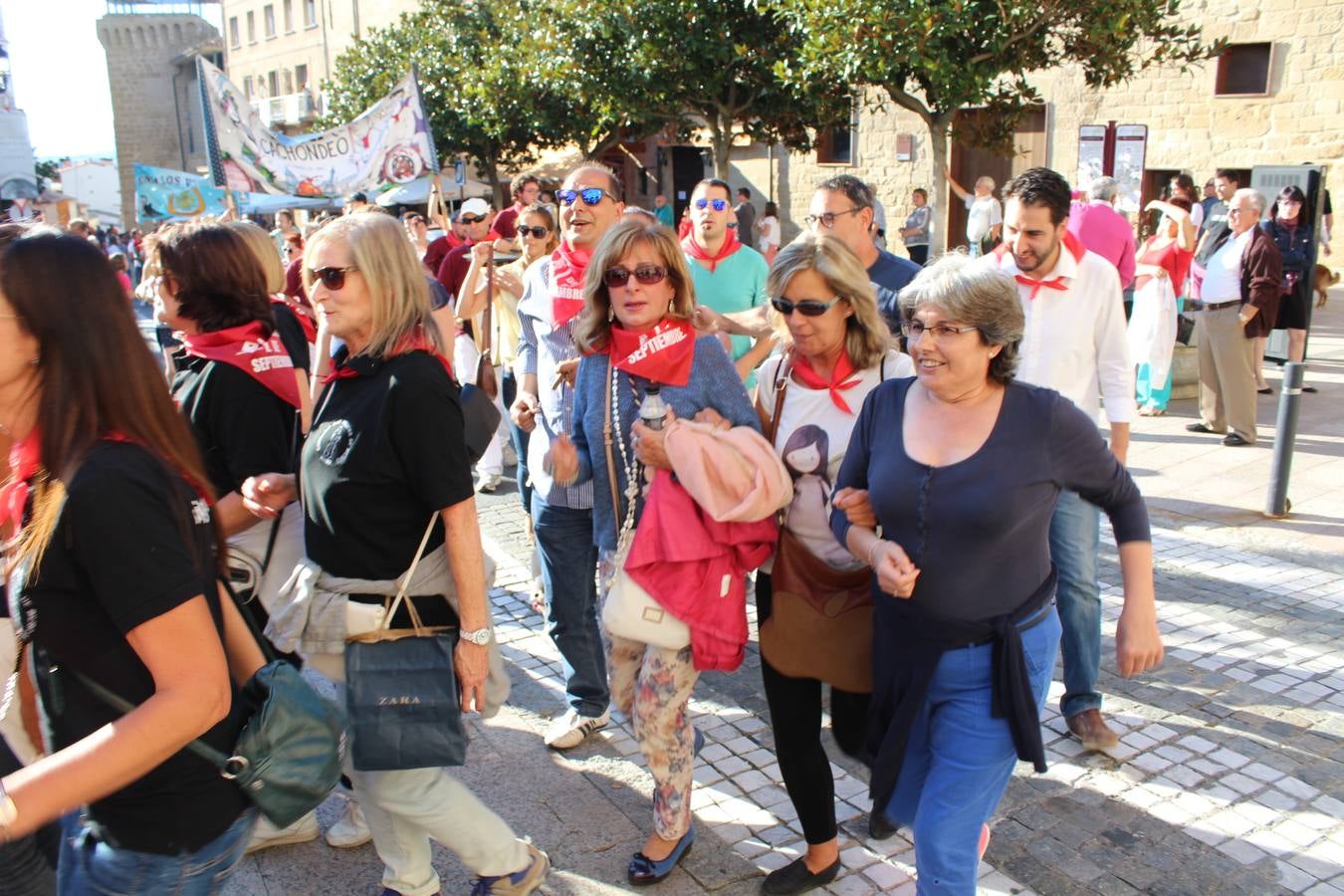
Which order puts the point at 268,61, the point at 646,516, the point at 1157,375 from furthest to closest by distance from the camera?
the point at 268,61 < the point at 1157,375 < the point at 646,516

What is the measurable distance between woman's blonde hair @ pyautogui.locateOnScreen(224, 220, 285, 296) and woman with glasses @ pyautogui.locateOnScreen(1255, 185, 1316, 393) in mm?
7503

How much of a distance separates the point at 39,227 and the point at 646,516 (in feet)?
5.06

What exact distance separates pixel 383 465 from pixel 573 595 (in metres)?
1.46

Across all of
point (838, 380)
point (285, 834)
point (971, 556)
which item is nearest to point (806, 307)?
point (838, 380)

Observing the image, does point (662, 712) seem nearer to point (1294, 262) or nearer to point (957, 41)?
point (1294, 262)

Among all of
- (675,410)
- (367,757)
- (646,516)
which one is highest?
(675,410)

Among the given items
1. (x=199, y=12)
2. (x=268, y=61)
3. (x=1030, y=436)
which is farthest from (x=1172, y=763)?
(x=199, y=12)

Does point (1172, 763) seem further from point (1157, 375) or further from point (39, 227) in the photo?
point (1157, 375)

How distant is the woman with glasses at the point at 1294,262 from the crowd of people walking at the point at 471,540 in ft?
19.5

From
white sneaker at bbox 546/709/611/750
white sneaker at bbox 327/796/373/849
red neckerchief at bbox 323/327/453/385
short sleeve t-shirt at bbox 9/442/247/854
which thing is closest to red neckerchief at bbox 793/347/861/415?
red neckerchief at bbox 323/327/453/385

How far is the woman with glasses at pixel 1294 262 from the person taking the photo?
830cm

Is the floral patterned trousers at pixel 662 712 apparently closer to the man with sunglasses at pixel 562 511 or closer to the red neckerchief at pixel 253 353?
the man with sunglasses at pixel 562 511

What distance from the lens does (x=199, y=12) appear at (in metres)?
61.6

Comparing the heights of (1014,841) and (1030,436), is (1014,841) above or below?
below
